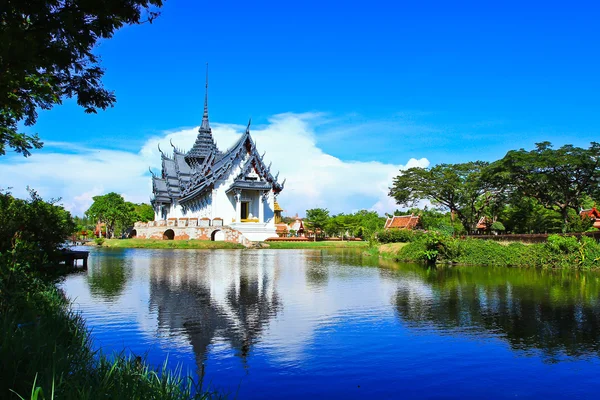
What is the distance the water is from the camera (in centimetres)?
691

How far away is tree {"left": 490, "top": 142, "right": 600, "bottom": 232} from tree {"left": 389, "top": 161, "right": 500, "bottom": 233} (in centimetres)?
450

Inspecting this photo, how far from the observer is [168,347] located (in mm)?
8430

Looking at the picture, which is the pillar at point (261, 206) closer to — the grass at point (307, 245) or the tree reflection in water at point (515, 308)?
the grass at point (307, 245)

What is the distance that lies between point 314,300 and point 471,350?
592 cm

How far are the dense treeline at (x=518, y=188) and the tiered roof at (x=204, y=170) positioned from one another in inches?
620

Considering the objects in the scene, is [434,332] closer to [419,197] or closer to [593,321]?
[593,321]

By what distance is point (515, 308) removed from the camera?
1267 cm

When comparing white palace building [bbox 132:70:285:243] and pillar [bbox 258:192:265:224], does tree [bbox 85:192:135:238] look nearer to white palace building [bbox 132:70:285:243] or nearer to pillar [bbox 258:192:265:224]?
white palace building [bbox 132:70:285:243]

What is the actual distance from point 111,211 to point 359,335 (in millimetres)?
Result: 68195

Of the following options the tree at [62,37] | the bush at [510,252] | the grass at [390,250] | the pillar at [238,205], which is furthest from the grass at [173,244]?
the tree at [62,37]

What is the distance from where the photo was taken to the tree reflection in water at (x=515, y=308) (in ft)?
30.9


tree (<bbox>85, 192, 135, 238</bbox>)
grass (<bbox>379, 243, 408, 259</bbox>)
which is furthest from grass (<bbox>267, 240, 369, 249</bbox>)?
tree (<bbox>85, 192, 135, 238</bbox>)

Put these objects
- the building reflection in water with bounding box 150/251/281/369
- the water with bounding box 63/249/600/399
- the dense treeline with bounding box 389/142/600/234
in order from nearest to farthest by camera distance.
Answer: the water with bounding box 63/249/600/399 < the building reflection in water with bounding box 150/251/281/369 < the dense treeline with bounding box 389/142/600/234

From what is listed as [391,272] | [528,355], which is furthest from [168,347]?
[391,272]
